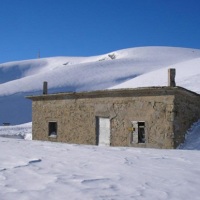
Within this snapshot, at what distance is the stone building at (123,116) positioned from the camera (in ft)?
39.2

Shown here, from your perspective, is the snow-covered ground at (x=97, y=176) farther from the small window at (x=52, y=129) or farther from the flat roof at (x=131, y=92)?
the small window at (x=52, y=129)

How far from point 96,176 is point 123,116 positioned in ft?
29.1

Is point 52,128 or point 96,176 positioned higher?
point 96,176

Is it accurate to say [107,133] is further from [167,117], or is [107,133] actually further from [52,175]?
[52,175]

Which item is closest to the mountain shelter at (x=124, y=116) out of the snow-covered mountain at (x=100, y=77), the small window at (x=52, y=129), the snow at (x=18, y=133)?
the small window at (x=52, y=129)

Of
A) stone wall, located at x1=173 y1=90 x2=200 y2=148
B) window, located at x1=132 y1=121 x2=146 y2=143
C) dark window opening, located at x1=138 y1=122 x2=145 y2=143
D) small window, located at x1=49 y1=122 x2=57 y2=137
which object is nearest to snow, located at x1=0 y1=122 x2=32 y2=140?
small window, located at x1=49 y1=122 x2=57 y2=137

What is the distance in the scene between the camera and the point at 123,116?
1288 centimetres

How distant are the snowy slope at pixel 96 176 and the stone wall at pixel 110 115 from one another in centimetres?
609

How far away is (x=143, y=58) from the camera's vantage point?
67.5 metres

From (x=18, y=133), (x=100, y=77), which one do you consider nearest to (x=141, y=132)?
(x=18, y=133)

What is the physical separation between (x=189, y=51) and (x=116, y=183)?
7901cm

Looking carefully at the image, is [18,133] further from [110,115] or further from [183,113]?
[183,113]

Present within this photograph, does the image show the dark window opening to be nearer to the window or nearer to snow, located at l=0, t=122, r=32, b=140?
the window

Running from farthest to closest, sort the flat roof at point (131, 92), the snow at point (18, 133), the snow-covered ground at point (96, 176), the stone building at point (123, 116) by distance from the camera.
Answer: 1. the snow at point (18, 133)
2. the stone building at point (123, 116)
3. the flat roof at point (131, 92)
4. the snow-covered ground at point (96, 176)
